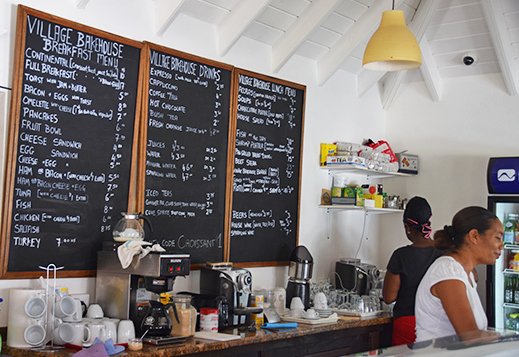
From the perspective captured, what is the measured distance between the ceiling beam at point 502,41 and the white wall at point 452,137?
0.60ft

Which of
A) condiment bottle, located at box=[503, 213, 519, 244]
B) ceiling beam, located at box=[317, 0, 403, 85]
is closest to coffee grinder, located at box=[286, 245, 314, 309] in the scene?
ceiling beam, located at box=[317, 0, 403, 85]

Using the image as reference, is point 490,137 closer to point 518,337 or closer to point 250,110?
point 250,110

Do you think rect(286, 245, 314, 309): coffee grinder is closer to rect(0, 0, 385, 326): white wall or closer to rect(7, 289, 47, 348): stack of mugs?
rect(0, 0, 385, 326): white wall

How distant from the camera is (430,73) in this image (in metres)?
6.40

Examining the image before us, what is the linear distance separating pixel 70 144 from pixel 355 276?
2.67 meters

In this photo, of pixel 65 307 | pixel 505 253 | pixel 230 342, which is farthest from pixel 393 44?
pixel 505 253

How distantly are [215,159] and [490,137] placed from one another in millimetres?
2592

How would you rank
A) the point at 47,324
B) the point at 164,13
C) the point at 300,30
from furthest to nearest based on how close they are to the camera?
1. the point at 300,30
2. the point at 164,13
3. the point at 47,324

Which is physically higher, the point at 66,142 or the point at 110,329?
the point at 66,142

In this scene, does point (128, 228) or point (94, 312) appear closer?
point (94, 312)

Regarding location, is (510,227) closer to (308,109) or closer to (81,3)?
(308,109)

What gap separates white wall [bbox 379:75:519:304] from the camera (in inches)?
244

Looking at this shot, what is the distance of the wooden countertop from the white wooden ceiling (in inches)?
78.0

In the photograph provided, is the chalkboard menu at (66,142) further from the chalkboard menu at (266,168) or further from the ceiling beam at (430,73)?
the ceiling beam at (430,73)
